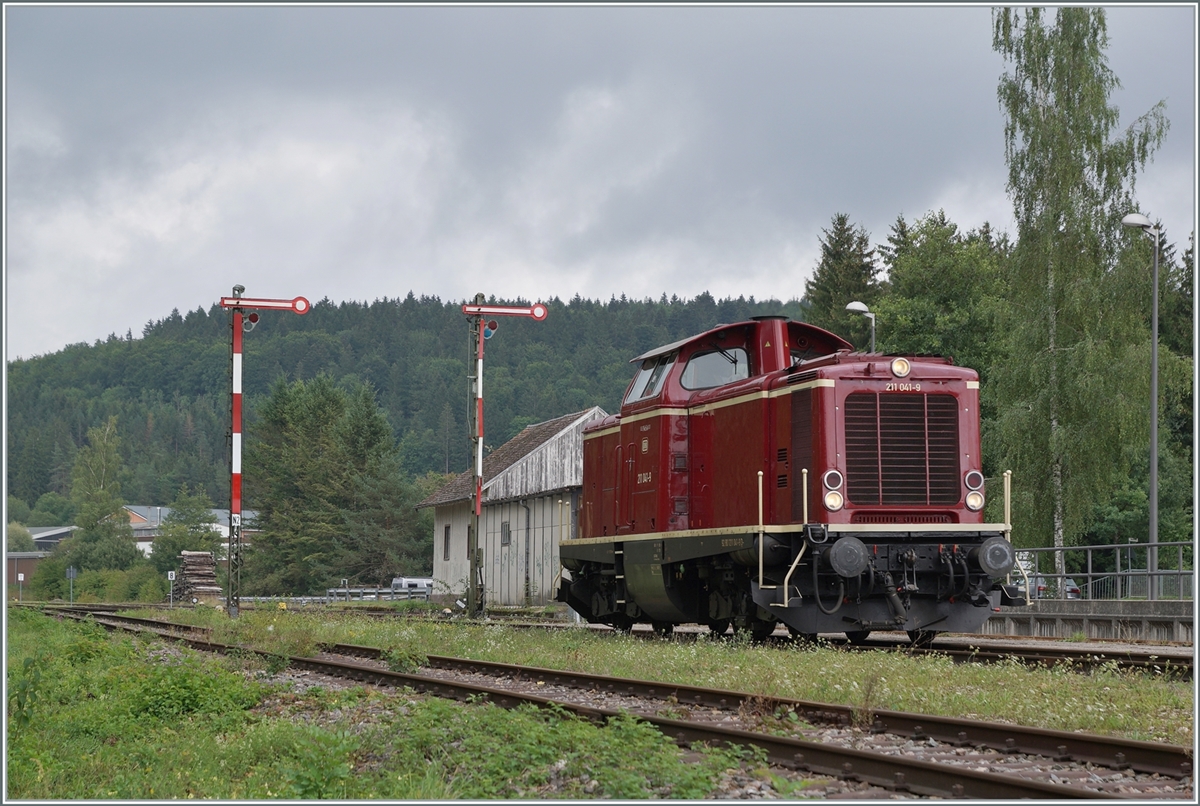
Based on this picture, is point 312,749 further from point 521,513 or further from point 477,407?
point 521,513

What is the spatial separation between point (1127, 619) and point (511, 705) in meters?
12.6

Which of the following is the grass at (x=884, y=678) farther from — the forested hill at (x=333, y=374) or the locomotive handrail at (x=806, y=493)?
the forested hill at (x=333, y=374)

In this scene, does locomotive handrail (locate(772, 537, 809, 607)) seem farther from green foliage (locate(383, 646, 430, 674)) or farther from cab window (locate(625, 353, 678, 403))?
green foliage (locate(383, 646, 430, 674))

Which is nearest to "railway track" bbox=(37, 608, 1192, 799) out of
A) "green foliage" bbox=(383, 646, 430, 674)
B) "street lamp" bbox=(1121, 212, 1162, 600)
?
"green foliage" bbox=(383, 646, 430, 674)

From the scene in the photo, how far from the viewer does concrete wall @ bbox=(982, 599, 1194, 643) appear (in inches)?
730

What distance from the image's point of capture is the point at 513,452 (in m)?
46.6

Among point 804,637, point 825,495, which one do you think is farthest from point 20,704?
point 804,637

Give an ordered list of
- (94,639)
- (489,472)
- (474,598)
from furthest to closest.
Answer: (489,472) < (474,598) < (94,639)

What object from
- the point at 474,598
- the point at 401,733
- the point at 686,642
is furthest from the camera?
the point at 474,598

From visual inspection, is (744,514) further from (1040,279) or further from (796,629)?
(1040,279)

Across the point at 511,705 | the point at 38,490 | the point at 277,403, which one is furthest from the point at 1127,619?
the point at 38,490

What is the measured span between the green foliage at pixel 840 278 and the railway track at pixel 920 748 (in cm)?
5058

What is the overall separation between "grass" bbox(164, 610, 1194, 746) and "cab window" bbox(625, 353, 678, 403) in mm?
3562

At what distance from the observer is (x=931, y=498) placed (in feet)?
47.6
